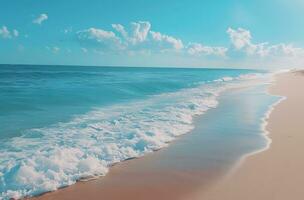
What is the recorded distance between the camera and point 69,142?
9273mm

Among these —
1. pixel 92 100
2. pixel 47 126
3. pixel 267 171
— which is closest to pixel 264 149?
pixel 267 171

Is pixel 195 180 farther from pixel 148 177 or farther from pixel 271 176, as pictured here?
pixel 271 176

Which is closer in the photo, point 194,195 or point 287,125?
point 194,195

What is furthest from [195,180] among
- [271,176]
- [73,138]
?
[73,138]

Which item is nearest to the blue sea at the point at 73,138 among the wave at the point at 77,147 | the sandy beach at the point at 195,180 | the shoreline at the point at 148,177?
the wave at the point at 77,147

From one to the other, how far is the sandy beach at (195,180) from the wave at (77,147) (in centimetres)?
40

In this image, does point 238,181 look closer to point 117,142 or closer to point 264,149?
point 264,149

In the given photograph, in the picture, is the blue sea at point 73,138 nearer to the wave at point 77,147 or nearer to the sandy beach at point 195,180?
→ the wave at point 77,147

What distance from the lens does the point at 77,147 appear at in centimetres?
873

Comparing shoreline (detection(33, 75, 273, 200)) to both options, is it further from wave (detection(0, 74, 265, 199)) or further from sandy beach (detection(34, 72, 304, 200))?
wave (detection(0, 74, 265, 199))

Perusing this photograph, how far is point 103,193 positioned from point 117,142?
3.38m

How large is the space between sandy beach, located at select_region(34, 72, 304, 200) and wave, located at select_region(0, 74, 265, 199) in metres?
0.40

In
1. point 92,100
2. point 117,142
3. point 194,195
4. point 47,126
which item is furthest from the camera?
point 92,100

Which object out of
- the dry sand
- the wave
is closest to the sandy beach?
the dry sand
